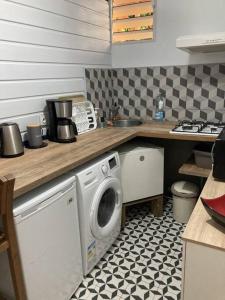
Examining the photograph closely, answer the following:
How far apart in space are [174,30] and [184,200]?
1732mm

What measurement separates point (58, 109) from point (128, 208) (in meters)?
1.34

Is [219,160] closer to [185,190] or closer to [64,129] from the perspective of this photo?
[185,190]

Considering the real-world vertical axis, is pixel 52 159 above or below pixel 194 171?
above

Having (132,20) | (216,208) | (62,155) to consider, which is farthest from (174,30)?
(216,208)

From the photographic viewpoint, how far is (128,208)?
8.92 feet

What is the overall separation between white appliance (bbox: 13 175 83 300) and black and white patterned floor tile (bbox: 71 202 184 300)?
A: 0.68 feet

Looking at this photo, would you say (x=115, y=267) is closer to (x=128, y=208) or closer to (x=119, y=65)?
(x=128, y=208)

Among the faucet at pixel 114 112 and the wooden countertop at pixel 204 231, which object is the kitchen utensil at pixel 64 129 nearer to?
the faucet at pixel 114 112

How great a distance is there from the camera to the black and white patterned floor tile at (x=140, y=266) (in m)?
1.69

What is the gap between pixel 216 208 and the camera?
113cm

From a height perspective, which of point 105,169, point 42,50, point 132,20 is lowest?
point 105,169

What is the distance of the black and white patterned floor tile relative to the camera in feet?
5.53

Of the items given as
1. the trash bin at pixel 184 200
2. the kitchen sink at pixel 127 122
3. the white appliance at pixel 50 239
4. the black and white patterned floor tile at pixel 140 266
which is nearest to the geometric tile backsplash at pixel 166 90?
the kitchen sink at pixel 127 122

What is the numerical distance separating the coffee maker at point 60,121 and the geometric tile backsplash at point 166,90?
68 centimetres
